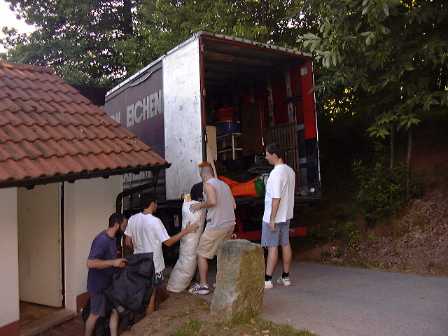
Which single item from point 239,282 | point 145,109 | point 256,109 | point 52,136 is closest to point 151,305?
point 239,282

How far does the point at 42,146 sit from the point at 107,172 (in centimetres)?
76

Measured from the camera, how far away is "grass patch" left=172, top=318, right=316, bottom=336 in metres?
4.13

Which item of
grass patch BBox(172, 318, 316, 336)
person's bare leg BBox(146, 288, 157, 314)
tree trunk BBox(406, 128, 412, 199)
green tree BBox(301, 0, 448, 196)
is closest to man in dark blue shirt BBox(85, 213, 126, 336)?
person's bare leg BBox(146, 288, 157, 314)

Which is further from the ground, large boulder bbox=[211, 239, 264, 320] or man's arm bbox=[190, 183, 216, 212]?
man's arm bbox=[190, 183, 216, 212]

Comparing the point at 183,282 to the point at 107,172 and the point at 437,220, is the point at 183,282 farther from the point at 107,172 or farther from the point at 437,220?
the point at 437,220

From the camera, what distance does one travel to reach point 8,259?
4.70 m

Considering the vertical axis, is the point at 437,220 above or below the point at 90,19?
below

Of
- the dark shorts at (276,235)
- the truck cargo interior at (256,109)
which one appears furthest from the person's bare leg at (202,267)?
the truck cargo interior at (256,109)

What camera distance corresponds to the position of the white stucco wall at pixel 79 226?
5703 millimetres

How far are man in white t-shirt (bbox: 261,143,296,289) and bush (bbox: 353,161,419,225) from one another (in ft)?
9.90

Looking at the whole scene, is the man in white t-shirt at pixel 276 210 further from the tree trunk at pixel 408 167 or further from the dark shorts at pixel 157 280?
the tree trunk at pixel 408 167

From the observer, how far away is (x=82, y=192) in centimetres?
576

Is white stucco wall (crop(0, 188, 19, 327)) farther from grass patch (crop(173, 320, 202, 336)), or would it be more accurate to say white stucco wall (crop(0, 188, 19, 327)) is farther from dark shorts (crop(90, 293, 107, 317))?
grass patch (crop(173, 320, 202, 336))

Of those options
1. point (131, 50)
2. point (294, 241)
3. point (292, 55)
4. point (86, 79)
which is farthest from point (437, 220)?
point (86, 79)
